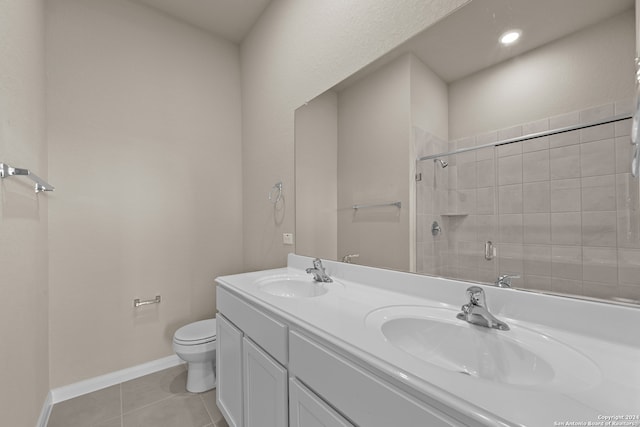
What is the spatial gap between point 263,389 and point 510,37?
1552 mm

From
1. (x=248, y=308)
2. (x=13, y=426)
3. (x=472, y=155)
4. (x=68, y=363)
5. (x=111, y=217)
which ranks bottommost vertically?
(x=68, y=363)

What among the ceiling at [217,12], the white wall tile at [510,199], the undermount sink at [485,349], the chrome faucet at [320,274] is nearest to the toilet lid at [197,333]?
the chrome faucet at [320,274]

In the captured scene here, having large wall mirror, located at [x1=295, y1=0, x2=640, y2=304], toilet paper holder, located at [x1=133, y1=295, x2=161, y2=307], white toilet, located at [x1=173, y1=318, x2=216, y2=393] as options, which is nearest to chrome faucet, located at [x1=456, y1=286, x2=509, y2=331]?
large wall mirror, located at [x1=295, y1=0, x2=640, y2=304]

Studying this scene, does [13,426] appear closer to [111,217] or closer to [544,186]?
[111,217]

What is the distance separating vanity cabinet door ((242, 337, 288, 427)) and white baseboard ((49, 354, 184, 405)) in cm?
130

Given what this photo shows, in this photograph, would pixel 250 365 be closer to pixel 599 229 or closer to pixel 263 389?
pixel 263 389

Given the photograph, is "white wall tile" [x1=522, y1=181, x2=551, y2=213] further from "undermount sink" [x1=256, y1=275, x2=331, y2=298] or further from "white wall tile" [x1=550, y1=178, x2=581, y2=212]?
"undermount sink" [x1=256, y1=275, x2=331, y2=298]

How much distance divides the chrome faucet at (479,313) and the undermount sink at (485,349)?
0.02 m

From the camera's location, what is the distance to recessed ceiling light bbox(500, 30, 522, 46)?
2.92 ft

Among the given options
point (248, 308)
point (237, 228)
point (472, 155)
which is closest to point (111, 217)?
point (237, 228)

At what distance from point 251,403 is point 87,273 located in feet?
5.10

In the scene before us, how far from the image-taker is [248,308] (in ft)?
3.88

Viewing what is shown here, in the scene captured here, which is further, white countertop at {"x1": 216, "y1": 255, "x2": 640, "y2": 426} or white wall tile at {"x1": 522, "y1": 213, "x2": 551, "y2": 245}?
white wall tile at {"x1": 522, "y1": 213, "x2": 551, "y2": 245}

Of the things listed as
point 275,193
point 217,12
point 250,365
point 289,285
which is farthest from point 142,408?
point 217,12
